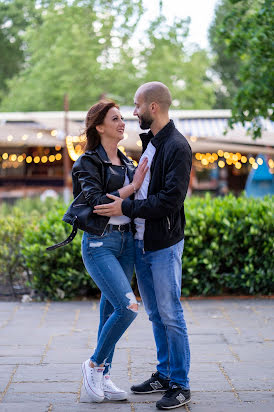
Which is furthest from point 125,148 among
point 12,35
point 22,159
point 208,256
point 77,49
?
point 12,35

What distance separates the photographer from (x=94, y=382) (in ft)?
12.7

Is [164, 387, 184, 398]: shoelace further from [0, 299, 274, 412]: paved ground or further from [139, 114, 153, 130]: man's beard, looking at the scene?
[139, 114, 153, 130]: man's beard

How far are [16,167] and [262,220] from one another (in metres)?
16.9

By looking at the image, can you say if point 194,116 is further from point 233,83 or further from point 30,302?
point 233,83

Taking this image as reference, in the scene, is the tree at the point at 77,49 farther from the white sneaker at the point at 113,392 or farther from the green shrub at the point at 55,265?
the white sneaker at the point at 113,392

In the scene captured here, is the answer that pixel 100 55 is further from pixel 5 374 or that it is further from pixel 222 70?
pixel 5 374

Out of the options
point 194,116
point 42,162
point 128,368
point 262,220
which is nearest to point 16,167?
point 42,162

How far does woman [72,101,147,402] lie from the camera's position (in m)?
3.74

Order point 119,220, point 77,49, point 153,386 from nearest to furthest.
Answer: point 119,220 < point 153,386 < point 77,49

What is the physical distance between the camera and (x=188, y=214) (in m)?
7.22

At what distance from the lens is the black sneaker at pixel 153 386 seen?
4.05 meters

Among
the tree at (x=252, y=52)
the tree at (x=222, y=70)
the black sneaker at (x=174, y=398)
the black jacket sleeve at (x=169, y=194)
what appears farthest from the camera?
the tree at (x=222, y=70)

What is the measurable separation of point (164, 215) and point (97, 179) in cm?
46

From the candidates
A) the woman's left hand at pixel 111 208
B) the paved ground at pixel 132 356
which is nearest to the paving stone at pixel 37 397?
the paved ground at pixel 132 356
